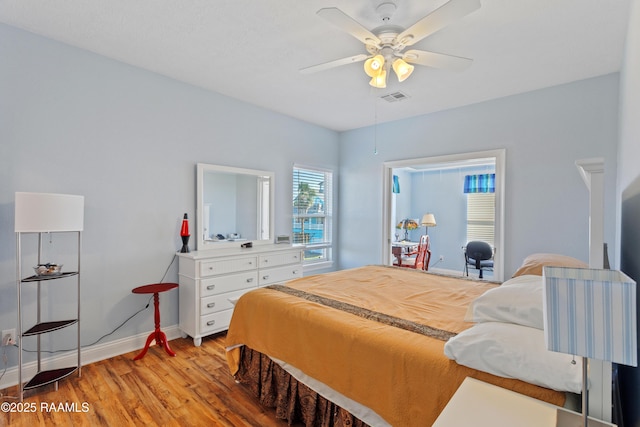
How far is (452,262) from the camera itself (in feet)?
21.5

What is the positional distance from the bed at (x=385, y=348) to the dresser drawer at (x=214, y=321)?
895mm

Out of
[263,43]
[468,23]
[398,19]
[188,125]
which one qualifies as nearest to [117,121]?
[188,125]

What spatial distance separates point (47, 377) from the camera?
87.6 inches

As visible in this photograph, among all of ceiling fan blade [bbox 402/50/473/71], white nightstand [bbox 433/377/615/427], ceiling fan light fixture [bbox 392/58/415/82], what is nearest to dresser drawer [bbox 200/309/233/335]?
white nightstand [bbox 433/377/615/427]

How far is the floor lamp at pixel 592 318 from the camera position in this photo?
0.67 meters

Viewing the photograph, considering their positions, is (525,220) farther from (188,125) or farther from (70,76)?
(70,76)

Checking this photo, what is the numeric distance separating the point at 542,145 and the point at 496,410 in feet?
10.4

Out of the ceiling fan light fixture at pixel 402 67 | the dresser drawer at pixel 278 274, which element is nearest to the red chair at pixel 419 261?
the dresser drawer at pixel 278 274

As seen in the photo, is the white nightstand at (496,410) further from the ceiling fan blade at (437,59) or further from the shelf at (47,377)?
the shelf at (47,377)

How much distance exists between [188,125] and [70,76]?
1.01m

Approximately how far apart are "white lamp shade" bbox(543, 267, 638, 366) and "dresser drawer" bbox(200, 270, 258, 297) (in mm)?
2852

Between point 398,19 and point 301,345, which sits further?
point 398,19

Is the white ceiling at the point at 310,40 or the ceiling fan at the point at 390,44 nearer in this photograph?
the ceiling fan at the point at 390,44

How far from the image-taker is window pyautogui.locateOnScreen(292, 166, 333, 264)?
4.53 metres
